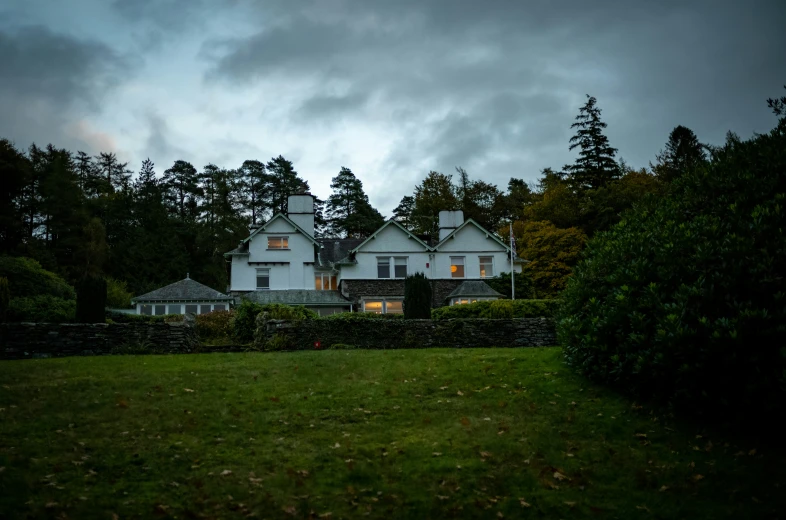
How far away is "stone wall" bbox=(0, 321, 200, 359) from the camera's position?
18.3 metres

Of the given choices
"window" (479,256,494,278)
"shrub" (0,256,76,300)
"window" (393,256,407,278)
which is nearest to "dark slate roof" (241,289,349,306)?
"window" (393,256,407,278)

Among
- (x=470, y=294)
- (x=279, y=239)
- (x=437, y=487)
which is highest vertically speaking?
(x=279, y=239)

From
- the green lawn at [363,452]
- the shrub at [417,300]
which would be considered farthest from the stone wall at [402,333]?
the green lawn at [363,452]

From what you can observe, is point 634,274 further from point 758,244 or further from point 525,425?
point 525,425

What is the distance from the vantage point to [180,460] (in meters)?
8.51

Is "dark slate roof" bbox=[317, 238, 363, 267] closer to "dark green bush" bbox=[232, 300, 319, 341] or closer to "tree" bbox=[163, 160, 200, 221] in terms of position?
"dark green bush" bbox=[232, 300, 319, 341]

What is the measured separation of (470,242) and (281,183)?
103ft

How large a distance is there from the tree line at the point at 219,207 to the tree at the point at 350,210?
122 millimetres

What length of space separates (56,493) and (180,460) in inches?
62.2

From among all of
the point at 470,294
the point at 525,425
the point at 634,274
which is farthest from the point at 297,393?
the point at 470,294

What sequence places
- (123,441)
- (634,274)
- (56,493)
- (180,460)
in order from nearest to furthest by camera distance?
1. (56,493)
2. (180,460)
3. (123,441)
4. (634,274)

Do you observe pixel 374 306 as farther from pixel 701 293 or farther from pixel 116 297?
pixel 701 293

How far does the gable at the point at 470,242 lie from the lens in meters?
42.1

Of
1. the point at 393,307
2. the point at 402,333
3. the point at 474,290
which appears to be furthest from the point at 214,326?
the point at 474,290
